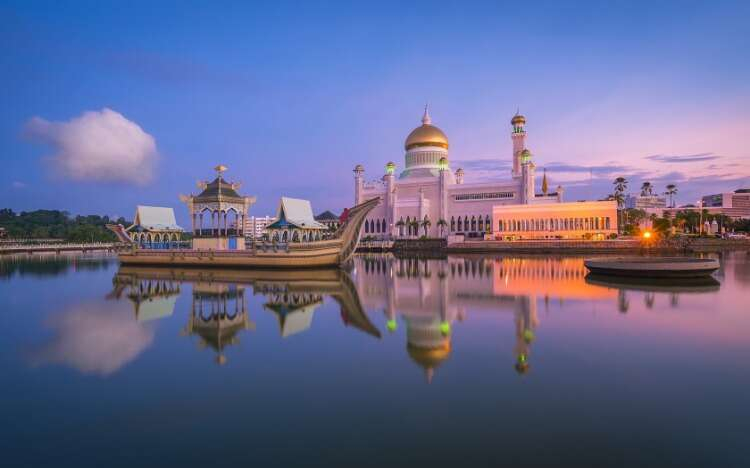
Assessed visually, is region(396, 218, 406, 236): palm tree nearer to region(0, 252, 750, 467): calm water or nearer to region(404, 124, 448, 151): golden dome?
region(404, 124, 448, 151): golden dome

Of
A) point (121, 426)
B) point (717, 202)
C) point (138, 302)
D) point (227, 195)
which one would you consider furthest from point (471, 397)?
point (717, 202)

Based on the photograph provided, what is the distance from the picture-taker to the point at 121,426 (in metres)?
5.74

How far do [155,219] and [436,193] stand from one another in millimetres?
32990

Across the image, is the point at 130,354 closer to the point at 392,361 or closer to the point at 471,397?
the point at 392,361

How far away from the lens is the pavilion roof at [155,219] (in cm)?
4022

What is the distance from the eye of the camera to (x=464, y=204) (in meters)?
58.2

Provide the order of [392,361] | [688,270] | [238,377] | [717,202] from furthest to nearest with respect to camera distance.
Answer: [717,202], [688,270], [392,361], [238,377]

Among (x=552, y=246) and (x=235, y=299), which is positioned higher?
(x=552, y=246)

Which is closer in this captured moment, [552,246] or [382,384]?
[382,384]

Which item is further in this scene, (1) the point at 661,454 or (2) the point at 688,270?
(2) the point at 688,270

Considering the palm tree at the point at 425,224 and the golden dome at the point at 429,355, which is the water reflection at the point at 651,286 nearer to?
the golden dome at the point at 429,355

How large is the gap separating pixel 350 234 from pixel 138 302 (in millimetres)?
14746

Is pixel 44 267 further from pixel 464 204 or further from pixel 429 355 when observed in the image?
pixel 464 204

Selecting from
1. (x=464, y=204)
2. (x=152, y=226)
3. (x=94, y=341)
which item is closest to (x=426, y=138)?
(x=464, y=204)
